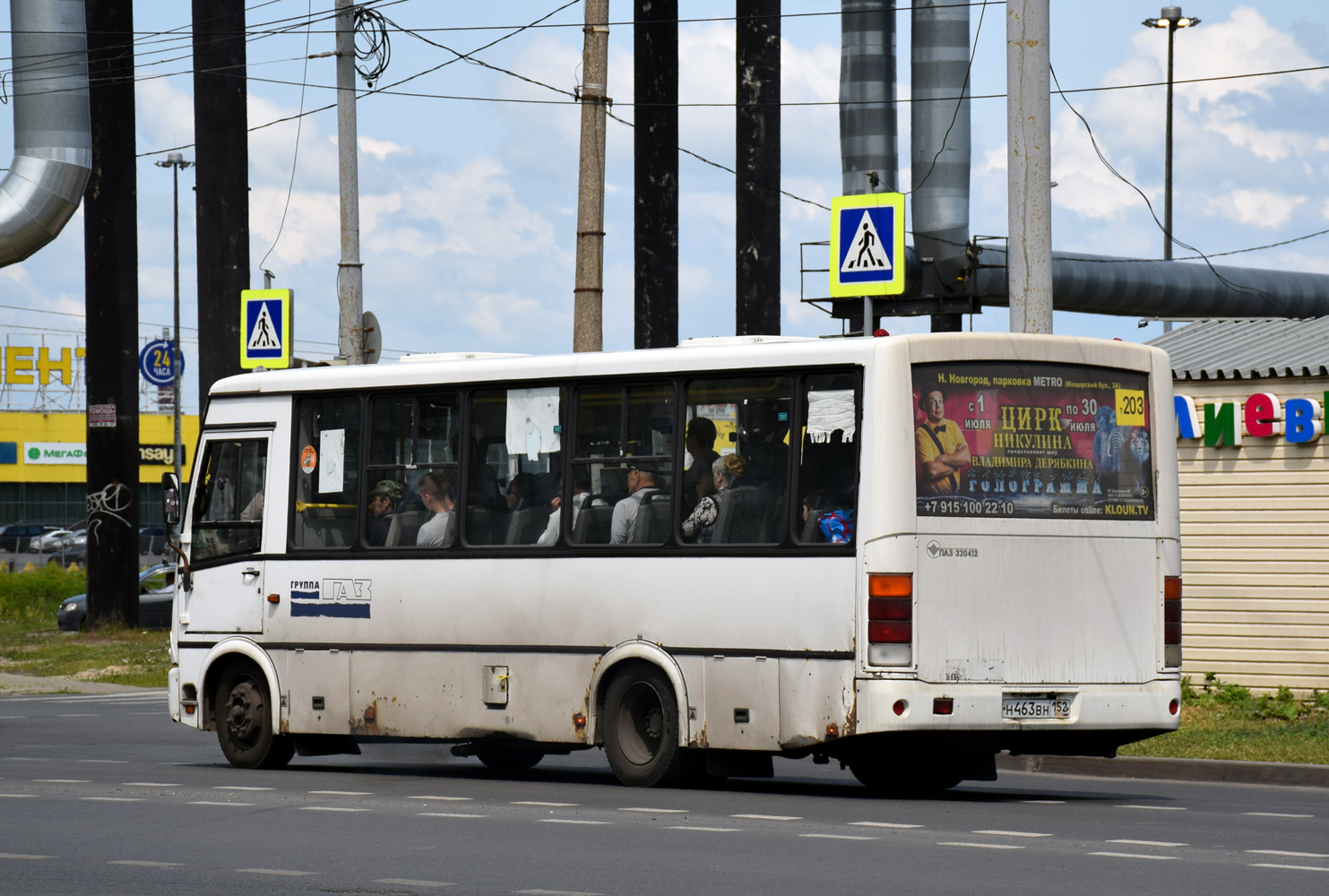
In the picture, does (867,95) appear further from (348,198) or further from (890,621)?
(890,621)

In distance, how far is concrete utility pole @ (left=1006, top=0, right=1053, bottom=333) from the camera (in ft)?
50.2

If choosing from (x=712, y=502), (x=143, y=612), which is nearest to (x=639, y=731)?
(x=712, y=502)

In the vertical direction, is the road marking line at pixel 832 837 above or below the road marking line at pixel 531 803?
above

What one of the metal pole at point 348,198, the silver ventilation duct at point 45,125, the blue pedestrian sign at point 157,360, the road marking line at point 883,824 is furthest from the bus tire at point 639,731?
the blue pedestrian sign at point 157,360

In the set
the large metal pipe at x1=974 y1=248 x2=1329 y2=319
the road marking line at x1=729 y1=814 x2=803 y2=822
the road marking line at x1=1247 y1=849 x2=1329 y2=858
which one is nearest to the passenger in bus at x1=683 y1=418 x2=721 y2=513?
the road marking line at x1=729 y1=814 x2=803 y2=822

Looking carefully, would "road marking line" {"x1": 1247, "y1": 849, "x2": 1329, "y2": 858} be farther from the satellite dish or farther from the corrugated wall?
the satellite dish

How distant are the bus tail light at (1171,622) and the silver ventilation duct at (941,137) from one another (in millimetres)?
14019

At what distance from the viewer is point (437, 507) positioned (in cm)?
1360

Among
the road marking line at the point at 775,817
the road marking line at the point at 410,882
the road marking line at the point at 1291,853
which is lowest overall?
the road marking line at the point at 775,817

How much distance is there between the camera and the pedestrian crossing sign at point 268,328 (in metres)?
22.5

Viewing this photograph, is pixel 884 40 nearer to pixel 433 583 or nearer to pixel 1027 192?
pixel 1027 192

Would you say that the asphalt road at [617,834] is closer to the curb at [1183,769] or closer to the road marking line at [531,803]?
the road marking line at [531,803]

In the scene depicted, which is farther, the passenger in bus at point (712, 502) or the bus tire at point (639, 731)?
the bus tire at point (639, 731)

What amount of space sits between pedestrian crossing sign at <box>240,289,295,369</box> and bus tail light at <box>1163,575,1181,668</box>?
12553 mm
